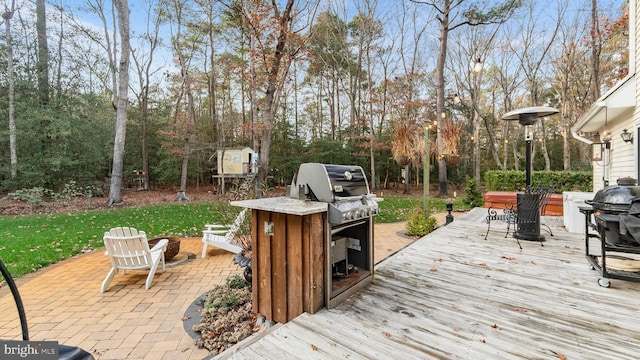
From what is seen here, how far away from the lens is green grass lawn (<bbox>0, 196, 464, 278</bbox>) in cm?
436

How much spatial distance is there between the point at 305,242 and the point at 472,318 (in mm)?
1452

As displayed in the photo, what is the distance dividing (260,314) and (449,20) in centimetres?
1420

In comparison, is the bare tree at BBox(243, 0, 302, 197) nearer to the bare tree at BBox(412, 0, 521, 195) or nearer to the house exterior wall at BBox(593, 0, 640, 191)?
the bare tree at BBox(412, 0, 521, 195)

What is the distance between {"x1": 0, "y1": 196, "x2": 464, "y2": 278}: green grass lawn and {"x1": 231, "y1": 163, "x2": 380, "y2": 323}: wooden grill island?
238cm

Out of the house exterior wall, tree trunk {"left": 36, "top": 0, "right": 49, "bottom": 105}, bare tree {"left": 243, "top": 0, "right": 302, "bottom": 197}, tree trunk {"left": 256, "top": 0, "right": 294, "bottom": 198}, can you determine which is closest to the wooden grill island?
tree trunk {"left": 256, "top": 0, "right": 294, "bottom": 198}

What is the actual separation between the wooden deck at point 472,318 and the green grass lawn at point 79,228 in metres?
2.89

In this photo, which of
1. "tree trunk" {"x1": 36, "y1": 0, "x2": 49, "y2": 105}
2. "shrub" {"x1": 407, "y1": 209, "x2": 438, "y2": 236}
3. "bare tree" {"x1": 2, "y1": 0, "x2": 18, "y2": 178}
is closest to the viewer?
"shrub" {"x1": 407, "y1": 209, "x2": 438, "y2": 236}

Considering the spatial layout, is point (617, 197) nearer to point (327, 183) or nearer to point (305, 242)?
point (327, 183)

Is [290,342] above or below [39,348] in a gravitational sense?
below

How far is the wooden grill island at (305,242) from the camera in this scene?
206 cm

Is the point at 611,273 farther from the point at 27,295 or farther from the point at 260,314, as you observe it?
the point at 27,295

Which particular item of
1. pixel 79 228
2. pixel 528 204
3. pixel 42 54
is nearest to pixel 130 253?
pixel 79 228

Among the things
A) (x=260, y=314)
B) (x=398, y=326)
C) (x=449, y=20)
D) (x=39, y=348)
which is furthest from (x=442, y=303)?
(x=449, y=20)

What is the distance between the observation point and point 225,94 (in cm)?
1728
